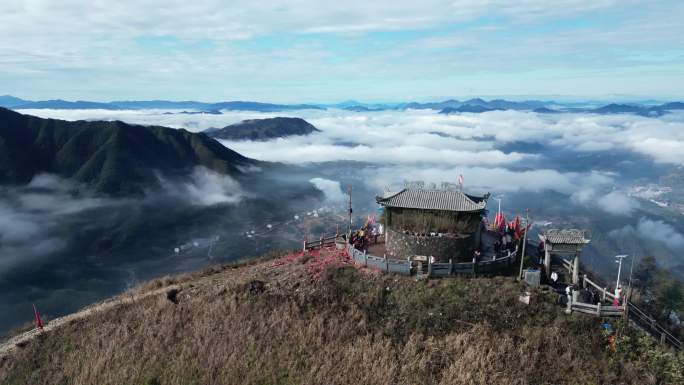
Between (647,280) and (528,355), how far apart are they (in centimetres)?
4894

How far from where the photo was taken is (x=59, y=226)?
411 ft

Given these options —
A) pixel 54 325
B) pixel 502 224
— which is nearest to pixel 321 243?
pixel 502 224

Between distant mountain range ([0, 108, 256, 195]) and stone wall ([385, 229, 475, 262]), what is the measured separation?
444 feet

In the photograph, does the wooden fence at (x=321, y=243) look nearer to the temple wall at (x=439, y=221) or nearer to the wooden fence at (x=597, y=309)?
the temple wall at (x=439, y=221)

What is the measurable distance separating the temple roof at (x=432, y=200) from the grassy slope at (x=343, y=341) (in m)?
6.06

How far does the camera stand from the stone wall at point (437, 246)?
3475 centimetres

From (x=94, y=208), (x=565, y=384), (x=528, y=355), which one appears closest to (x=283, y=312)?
(x=528, y=355)

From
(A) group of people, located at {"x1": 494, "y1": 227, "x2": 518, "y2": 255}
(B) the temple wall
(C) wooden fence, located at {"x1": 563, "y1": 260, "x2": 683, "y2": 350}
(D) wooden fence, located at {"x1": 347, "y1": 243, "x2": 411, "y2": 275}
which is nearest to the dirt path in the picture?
(D) wooden fence, located at {"x1": 347, "y1": 243, "x2": 411, "y2": 275}

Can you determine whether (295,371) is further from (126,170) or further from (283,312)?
(126,170)

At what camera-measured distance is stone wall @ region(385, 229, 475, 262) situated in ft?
114

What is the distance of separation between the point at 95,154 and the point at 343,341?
156 metres

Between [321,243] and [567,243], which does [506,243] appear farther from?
[321,243]

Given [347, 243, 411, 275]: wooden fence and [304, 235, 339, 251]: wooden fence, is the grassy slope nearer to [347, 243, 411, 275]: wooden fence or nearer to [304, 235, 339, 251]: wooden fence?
[347, 243, 411, 275]: wooden fence

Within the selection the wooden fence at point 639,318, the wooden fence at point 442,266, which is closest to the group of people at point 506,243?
the wooden fence at point 442,266
